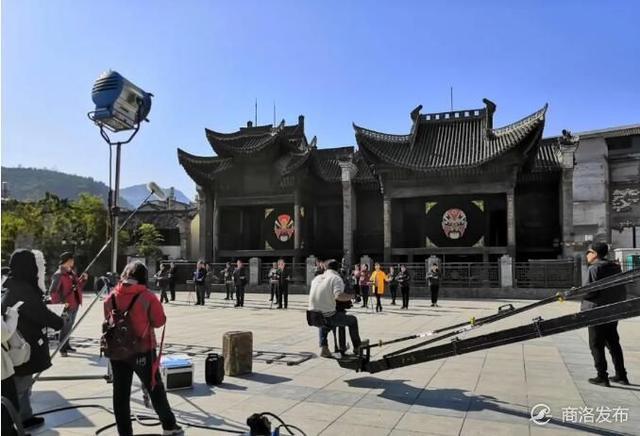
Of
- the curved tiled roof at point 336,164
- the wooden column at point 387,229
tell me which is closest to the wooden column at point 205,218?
the curved tiled roof at point 336,164

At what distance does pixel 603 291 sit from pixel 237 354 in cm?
494

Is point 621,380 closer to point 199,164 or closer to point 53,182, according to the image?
point 199,164

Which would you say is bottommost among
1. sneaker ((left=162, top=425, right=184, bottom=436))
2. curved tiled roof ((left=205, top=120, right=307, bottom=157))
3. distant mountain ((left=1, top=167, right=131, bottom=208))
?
sneaker ((left=162, top=425, right=184, bottom=436))

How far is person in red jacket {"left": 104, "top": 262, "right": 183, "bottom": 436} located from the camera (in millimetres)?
4477

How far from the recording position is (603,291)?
21.6 feet

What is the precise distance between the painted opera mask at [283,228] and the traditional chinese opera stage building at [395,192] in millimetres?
72

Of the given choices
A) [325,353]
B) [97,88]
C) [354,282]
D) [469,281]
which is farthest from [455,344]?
[469,281]

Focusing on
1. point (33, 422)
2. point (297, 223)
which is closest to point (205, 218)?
point (297, 223)

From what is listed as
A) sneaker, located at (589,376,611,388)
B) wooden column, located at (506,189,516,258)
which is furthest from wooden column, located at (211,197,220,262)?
sneaker, located at (589,376,611,388)

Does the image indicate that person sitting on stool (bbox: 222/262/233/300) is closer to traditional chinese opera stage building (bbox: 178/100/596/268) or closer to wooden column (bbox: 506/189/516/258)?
traditional chinese opera stage building (bbox: 178/100/596/268)

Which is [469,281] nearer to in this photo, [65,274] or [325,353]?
[325,353]

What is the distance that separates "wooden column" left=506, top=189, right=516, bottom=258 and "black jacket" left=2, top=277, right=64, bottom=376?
83.2ft

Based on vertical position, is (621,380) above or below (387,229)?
below

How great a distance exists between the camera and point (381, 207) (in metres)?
32.2
